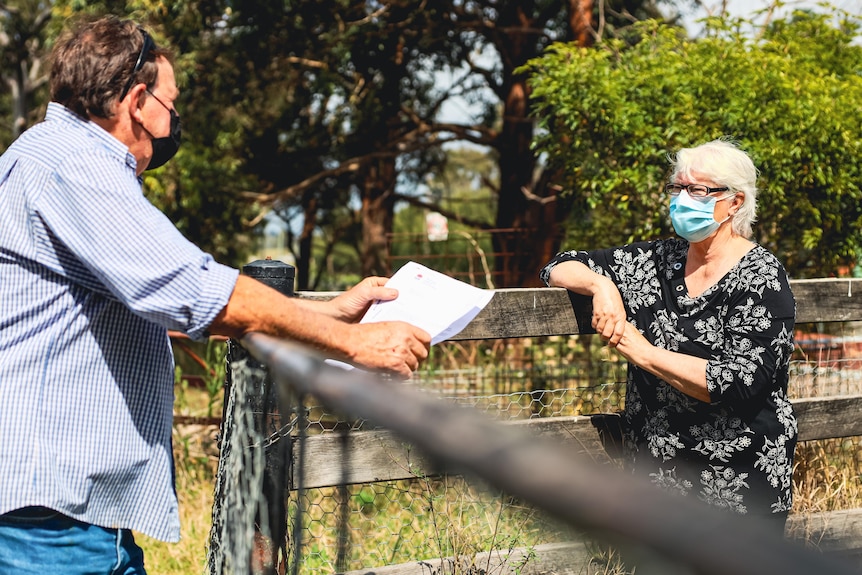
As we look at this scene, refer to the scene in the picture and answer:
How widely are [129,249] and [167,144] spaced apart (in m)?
0.46

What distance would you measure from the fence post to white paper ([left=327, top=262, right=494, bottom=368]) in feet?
0.76

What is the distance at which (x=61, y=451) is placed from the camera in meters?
1.66

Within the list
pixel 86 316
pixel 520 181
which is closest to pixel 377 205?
pixel 520 181

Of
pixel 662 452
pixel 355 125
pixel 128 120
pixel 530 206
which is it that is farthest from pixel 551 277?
pixel 355 125

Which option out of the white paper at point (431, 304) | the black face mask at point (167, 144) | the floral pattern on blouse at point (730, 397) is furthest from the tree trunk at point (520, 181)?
the black face mask at point (167, 144)

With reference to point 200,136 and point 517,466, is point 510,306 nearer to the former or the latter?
point 517,466

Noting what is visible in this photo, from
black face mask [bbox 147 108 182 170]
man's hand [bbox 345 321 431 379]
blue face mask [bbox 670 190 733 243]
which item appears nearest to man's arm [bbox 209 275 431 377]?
man's hand [bbox 345 321 431 379]

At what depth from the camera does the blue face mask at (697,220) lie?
277 centimetres

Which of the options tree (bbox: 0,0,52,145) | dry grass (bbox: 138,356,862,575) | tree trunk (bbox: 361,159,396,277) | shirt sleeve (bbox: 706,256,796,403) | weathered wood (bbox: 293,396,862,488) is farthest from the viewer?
tree (bbox: 0,0,52,145)

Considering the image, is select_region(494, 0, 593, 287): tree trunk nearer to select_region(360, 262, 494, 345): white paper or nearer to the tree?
select_region(360, 262, 494, 345): white paper

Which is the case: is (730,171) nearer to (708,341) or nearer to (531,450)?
(708,341)

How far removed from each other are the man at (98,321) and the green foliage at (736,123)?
5054 millimetres

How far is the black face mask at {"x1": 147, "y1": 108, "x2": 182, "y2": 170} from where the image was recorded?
191 centimetres

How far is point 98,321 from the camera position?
1.70 m
